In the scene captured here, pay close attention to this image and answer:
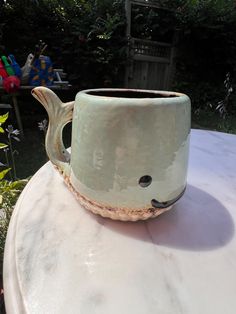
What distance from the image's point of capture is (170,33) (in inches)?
163

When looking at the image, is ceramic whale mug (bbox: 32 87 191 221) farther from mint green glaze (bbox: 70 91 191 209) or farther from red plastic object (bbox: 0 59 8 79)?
red plastic object (bbox: 0 59 8 79)

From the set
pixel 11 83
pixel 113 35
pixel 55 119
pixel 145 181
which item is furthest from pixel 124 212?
pixel 113 35

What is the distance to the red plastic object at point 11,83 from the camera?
2.33 meters

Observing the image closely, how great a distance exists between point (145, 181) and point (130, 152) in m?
0.05

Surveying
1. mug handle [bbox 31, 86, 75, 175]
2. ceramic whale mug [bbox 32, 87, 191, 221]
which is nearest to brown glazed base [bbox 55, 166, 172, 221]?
ceramic whale mug [bbox 32, 87, 191, 221]

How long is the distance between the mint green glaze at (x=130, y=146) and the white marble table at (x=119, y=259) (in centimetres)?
6

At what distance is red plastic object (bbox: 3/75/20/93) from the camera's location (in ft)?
7.64

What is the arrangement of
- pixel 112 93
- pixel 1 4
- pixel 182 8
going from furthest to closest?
1. pixel 182 8
2. pixel 1 4
3. pixel 112 93

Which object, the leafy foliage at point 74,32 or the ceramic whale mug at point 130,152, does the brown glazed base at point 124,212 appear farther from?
the leafy foliage at point 74,32

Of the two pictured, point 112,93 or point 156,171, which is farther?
point 112,93

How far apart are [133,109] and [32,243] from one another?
246 millimetres

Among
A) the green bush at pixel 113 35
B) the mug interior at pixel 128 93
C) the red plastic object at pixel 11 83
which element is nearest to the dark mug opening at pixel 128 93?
the mug interior at pixel 128 93

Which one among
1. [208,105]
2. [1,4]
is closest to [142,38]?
[208,105]

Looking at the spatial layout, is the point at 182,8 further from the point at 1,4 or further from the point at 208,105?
the point at 1,4
